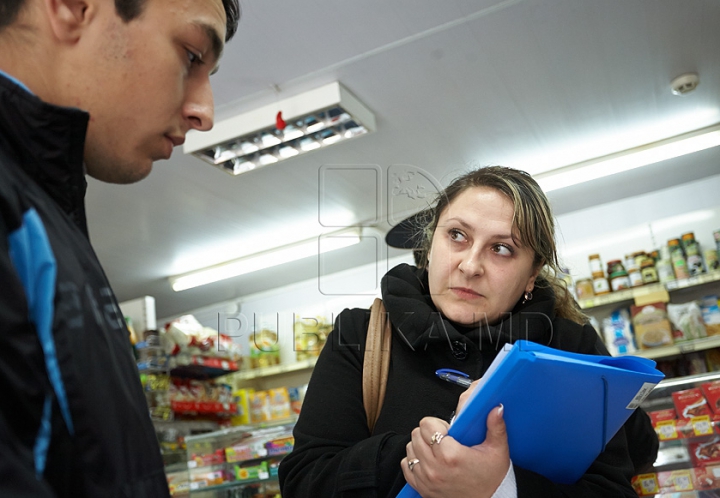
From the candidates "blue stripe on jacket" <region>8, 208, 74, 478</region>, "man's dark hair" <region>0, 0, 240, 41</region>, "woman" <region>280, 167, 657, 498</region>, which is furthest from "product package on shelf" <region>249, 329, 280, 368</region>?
"blue stripe on jacket" <region>8, 208, 74, 478</region>

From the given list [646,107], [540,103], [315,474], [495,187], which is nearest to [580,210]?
[646,107]

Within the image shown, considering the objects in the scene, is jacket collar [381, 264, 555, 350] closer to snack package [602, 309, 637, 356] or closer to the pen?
the pen

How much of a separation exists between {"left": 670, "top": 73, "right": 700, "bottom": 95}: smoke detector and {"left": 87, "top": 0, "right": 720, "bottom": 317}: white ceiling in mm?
41

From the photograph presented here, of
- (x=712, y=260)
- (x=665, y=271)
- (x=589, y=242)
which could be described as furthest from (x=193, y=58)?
(x=589, y=242)

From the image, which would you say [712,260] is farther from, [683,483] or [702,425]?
[683,483]

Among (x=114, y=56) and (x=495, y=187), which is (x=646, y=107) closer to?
(x=495, y=187)

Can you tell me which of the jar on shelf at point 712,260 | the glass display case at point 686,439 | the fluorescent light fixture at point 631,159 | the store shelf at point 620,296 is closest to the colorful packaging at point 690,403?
the glass display case at point 686,439

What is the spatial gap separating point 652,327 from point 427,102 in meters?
2.03

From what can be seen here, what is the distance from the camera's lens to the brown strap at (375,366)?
1.32 meters

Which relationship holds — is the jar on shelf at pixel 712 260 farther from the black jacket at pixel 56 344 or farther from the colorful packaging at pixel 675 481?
the black jacket at pixel 56 344

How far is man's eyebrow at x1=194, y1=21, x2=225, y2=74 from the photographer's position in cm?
89

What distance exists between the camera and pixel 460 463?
101cm

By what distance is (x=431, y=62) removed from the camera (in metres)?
3.34

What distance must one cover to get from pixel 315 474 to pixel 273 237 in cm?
431
